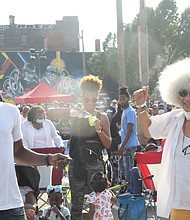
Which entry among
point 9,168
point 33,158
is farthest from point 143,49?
point 9,168

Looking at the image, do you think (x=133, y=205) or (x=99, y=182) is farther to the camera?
(x=133, y=205)

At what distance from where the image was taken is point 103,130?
549 cm

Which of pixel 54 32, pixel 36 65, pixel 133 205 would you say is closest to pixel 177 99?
pixel 133 205

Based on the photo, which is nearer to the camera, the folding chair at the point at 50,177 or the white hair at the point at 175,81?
the white hair at the point at 175,81

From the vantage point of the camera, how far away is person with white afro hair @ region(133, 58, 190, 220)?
384cm

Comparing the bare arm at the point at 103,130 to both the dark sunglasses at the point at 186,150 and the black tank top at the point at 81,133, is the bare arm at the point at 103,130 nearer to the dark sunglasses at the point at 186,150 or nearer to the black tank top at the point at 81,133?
the black tank top at the point at 81,133

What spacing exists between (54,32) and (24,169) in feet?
198

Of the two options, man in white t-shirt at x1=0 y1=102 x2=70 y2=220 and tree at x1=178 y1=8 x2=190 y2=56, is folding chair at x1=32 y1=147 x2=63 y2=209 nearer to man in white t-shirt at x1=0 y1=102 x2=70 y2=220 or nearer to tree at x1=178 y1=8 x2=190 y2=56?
man in white t-shirt at x1=0 y1=102 x2=70 y2=220

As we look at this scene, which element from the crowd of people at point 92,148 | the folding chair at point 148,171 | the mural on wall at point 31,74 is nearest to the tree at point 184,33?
the mural on wall at point 31,74

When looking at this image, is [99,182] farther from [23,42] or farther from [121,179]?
[23,42]

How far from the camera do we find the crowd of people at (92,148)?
3059 millimetres

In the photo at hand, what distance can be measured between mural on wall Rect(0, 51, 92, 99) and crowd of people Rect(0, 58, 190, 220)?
3688 centimetres

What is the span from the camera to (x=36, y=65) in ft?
147

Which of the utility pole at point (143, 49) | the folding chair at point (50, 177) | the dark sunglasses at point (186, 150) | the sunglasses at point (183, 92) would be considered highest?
the utility pole at point (143, 49)
